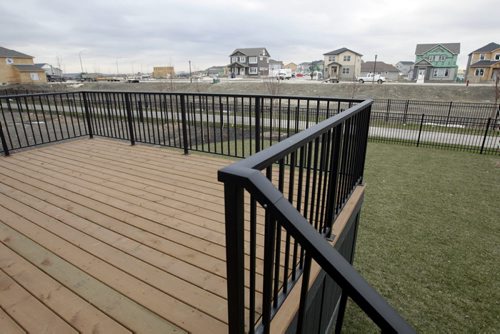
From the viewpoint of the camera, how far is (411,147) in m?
10.9

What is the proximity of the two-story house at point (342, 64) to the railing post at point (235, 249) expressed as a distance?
58.2m

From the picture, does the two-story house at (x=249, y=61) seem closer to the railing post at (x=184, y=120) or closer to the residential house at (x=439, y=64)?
the residential house at (x=439, y=64)

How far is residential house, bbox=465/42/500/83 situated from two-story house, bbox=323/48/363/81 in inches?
733

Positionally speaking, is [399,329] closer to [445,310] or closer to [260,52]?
[445,310]

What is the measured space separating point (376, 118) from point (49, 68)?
106 metres

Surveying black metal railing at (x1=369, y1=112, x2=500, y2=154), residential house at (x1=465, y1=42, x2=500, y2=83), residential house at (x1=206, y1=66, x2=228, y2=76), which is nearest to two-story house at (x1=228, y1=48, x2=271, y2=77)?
residential house at (x1=206, y1=66, x2=228, y2=76)

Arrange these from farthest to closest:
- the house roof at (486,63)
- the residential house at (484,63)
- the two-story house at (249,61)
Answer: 1. the two-story house at (249,61)
2. the house roof at (486,63)
3. the residential house at (484,63)

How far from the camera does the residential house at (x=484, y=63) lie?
40625 mm

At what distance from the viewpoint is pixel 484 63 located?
41969 millimetres

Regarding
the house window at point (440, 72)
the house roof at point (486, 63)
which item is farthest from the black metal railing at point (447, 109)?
the house window at point (440, 72)

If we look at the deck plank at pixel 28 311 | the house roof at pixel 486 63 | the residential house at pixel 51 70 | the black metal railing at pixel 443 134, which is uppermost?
the residential house at pixel 51 70

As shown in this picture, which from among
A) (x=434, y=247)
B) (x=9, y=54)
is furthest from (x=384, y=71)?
(x=9, y=54)

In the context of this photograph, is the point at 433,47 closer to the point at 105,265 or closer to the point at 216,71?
the point at 105,265

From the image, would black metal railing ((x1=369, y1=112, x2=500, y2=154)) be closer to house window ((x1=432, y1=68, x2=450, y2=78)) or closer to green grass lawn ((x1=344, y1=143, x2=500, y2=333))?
green grass lawn ((x1=344, y1=143, x2=500, y2=333))
